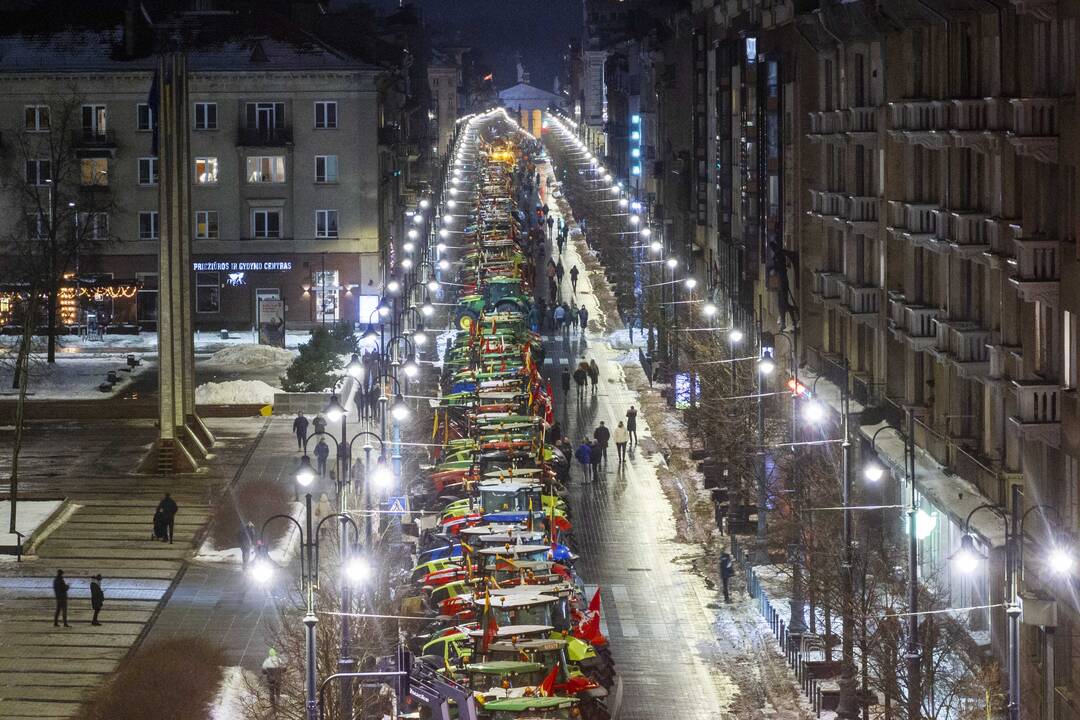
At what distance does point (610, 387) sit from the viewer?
80875 millimetres

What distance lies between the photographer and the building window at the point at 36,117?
98.6m

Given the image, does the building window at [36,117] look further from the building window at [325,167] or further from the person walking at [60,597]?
the person walking at [60,597]

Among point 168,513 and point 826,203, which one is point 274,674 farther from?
point 826,203

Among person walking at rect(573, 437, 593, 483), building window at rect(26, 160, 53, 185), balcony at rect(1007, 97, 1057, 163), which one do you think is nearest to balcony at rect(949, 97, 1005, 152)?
balcony at rect(1007, 97, 1057, 163)

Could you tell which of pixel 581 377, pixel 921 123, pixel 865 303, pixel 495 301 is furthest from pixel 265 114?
pixel 921 123

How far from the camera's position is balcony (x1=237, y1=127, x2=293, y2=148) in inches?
3915

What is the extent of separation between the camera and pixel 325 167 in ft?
330

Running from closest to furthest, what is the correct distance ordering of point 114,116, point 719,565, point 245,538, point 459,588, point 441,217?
point 459,588
point 719,565
point 245,538
point 114,116
point 441,217

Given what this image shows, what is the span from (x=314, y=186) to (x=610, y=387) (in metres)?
24.8

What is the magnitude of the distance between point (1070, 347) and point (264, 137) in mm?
64785

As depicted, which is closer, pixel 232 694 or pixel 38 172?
pixel 232 694

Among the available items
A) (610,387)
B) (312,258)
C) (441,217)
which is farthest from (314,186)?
(441,217)

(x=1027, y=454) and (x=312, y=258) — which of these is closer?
(x=1027, y=454)

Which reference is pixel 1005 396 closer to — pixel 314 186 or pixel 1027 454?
pixel 1027 454
